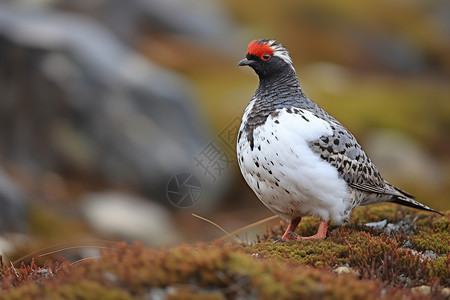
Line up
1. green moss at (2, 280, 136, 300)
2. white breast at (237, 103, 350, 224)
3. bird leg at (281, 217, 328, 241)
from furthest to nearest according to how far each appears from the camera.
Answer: bird leg at (281, 217, 328, 241)
white breast at (237, 103, 350, 224)
green moss at (2, 280, 136, 300)

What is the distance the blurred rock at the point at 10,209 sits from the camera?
10.9 meters

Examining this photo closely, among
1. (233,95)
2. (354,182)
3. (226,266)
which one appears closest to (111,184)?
(233,95)

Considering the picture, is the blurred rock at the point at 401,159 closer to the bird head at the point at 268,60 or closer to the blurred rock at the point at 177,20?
the bird head at the point at 268,60

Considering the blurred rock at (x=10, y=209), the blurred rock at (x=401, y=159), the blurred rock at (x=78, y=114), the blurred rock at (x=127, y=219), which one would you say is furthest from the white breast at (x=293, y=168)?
the blurred rock at (x=401, y=159)

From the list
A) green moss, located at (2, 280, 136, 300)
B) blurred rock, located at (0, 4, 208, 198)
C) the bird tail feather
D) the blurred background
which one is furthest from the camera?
blurred rock, located at (0, 4, 208, 198)

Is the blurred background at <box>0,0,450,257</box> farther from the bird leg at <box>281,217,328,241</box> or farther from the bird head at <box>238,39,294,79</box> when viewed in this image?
the bird head at <box>238,39,294,79</box>

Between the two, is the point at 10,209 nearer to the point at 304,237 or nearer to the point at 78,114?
the point at 78,114

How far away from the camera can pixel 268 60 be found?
692 centimetres

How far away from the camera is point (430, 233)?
6469mm

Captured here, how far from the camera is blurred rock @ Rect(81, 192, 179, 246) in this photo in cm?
1470

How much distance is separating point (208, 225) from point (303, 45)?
19150 millimetres

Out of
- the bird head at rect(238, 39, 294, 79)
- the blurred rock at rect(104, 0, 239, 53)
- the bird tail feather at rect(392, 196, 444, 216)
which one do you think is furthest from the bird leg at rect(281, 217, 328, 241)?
the blurred rock at rect(104, 0, 239, 53)

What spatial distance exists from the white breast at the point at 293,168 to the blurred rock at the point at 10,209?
6.72m

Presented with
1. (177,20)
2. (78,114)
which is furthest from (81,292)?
(177,20)
